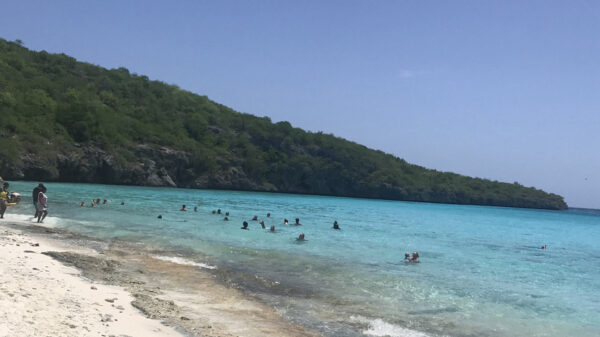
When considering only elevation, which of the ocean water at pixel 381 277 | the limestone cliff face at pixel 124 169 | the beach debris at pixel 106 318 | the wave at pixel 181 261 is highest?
the limestone cliff face at pixel 124 169

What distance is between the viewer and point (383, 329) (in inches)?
373

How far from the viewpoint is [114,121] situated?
87.3 m

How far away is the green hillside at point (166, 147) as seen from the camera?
225 feet

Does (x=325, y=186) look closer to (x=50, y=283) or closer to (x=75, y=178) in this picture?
(x=75, y=178)

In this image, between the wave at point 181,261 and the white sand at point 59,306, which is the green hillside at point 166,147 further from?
the white sand at point 59,306

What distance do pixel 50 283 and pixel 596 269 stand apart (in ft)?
85.0

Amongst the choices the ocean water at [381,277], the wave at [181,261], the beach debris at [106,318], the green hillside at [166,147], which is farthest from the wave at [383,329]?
the green hillside at [166,147]

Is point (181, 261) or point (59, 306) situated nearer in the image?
point (59, 306)

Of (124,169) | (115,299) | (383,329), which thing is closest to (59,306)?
(115,299)

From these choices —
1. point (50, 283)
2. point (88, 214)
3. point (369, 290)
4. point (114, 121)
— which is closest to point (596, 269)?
point (369, 290)

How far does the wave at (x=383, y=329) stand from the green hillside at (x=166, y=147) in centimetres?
5926

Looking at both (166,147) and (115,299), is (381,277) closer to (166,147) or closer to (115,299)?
(115,299)

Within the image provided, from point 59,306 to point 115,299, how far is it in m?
1.43

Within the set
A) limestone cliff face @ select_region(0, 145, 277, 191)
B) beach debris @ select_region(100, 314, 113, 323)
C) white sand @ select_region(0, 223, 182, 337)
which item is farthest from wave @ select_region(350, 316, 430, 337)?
limestone cliff face @ select_region(0, 145, 277, 191)
